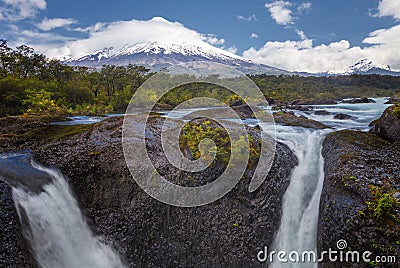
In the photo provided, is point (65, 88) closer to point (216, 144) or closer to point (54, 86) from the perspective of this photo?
point (54, 86)

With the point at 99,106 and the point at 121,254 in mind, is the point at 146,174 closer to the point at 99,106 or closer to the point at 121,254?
the point at 121,254

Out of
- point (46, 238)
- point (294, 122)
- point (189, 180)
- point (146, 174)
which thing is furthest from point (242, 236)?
point (294, 122)

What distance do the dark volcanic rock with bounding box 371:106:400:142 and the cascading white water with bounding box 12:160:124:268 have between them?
27.6 feet

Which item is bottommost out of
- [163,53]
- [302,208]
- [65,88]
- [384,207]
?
[302,208]

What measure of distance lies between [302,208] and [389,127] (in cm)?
421

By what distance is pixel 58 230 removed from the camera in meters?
5.30

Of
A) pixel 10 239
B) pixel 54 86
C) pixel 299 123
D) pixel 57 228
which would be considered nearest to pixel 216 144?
pixel 57 228

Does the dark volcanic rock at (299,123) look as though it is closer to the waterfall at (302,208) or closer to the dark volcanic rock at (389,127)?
the dark volcanic rock at (389,127)

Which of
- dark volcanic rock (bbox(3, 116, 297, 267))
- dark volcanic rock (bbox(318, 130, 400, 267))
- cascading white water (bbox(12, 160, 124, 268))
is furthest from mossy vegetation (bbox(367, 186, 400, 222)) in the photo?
cascading white water (bbox(12, 160, 124, 268))

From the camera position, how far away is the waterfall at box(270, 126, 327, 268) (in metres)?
5.81

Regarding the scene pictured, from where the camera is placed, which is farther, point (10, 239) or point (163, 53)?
point (163, 53)

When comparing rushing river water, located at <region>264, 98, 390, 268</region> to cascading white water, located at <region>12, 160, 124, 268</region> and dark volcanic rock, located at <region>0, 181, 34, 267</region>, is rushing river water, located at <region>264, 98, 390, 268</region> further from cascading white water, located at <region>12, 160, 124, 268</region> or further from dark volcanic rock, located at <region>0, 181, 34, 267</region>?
dark volcanic rock, located at <region>0, 181, 34, 267</region>

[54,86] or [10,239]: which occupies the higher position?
[54,86]

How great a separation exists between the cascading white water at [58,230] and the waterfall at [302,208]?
395cm
